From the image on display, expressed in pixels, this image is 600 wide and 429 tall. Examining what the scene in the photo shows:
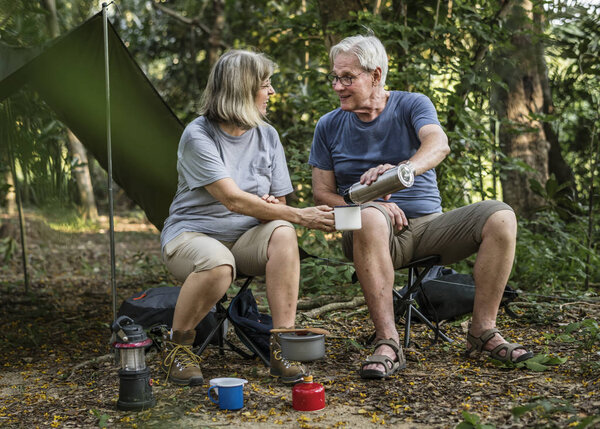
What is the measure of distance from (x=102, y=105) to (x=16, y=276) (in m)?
2.80

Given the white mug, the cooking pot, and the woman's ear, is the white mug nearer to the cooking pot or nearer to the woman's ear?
the cooking pot

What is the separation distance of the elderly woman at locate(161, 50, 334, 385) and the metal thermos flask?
127 millimetres

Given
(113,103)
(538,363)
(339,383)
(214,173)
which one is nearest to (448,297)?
(538,363)

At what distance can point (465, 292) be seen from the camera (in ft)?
9.09

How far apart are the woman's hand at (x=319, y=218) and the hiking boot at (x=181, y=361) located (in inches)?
22.5

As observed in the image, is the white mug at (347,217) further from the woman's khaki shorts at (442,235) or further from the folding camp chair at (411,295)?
the folding camp chair at (411,295)

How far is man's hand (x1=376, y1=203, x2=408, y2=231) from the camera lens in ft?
7.73

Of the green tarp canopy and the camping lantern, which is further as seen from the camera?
the green tarp canopy

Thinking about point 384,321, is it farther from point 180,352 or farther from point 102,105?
point 102,105

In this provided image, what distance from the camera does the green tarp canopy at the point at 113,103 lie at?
295 centimetres

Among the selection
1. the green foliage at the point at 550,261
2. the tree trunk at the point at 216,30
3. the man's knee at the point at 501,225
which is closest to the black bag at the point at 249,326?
the man's knee at the point at 501,225

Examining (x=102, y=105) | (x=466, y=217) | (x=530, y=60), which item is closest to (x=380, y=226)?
(x=466, y=217)

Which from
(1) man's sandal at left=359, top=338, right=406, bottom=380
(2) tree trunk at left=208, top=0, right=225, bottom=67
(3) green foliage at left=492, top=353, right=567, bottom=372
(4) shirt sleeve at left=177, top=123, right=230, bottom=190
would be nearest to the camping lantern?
(4) shirt sleeve at left=177, top=123, right=230, bottom=190

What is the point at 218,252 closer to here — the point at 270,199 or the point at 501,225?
the point at 270,199
